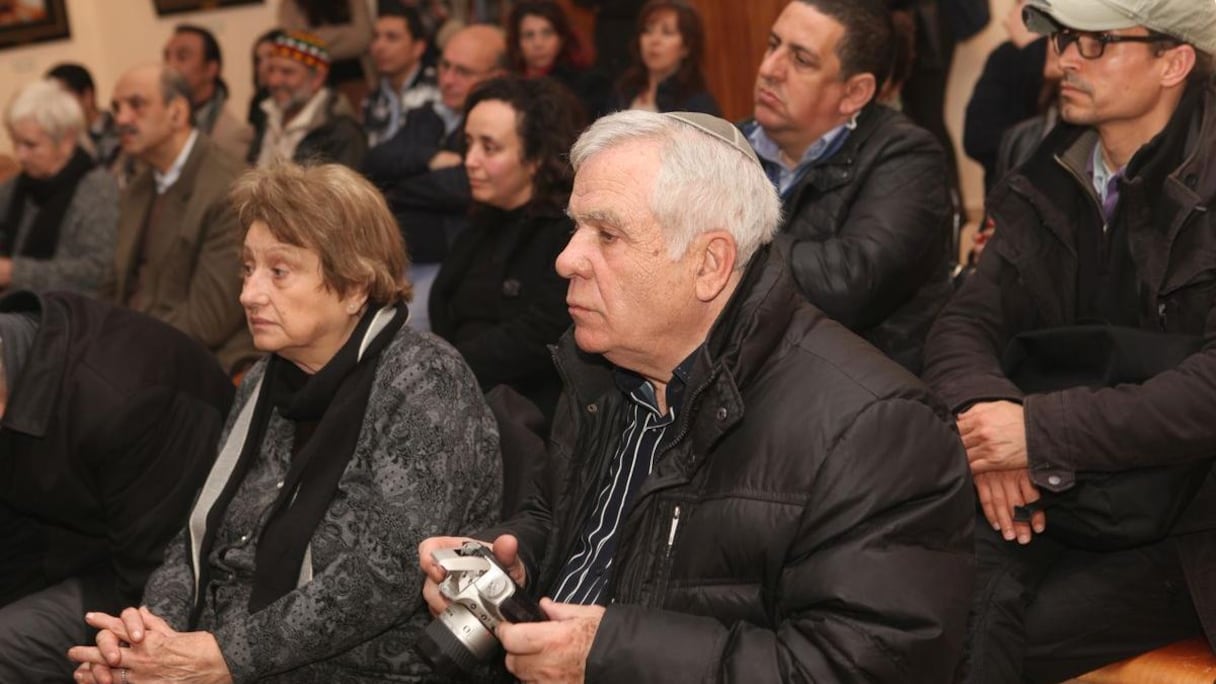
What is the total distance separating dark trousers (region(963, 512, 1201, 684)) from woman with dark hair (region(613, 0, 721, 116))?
344 centimetres

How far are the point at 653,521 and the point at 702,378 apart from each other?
9.0 inches

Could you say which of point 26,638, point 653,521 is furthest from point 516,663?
point 26,638

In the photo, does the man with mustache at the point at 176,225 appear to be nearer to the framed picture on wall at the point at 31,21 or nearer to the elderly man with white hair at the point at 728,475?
the elderly man with white hair at the point at 728,475

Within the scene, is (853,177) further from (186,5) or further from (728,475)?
(186,5)

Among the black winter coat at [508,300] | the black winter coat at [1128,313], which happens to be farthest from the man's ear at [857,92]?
the black winter coat at [508,300]

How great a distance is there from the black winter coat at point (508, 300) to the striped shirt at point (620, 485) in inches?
60.3

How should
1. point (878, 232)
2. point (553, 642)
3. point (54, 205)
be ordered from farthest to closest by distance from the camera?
point (54, 205) < point (878, 232) < point (553, 642)

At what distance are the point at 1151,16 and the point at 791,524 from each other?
1.44 m

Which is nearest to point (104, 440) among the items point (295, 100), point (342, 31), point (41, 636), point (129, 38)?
point (41, 636)

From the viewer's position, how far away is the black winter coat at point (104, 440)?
2.77 meters

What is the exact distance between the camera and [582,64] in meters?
6.49

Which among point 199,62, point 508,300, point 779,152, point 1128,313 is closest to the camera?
point 1128,313

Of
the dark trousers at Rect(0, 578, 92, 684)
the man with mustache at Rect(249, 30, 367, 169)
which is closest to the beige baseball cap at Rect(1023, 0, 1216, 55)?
the dark trousers at Rect(0, 578, 92, 684)

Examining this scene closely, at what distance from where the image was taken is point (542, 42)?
623 centimetres
